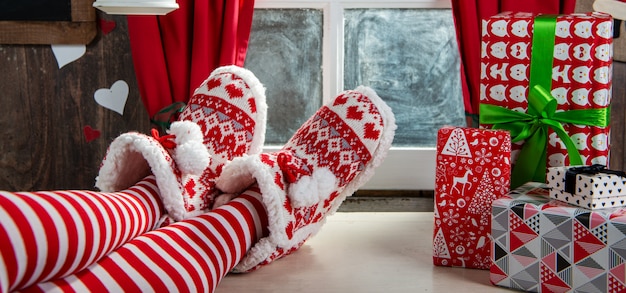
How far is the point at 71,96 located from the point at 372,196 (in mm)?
818

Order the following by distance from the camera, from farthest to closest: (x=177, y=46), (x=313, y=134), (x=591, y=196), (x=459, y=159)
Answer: (x=177, y=46)
(x=313, y=134)
(x=459, y=159)
(x=591, y=196)

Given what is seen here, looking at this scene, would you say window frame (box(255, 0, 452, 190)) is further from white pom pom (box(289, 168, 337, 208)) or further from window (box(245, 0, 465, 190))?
white pom pom (box(289, 168, 337, 208))

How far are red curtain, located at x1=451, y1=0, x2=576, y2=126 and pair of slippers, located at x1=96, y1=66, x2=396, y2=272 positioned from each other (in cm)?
33

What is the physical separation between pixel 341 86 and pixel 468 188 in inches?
26.3

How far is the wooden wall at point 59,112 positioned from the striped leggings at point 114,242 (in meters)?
0.57

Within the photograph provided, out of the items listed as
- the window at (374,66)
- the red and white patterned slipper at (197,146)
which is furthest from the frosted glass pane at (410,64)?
the red and white patterned slipper at (197,146)

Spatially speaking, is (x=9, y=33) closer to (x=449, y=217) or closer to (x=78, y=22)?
(x=78, y=22)

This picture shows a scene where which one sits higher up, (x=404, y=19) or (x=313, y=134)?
(x=404, y=19)

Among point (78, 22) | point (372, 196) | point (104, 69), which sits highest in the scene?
point (78, 22)

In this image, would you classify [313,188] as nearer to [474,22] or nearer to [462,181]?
[462,181]

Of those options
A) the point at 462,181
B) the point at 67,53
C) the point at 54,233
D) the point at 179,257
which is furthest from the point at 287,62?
the point at 54,233

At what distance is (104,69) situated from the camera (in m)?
1.66

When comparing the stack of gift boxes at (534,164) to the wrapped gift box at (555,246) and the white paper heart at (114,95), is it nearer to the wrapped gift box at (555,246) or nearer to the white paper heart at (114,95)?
the wrapped gift box at (555,246)

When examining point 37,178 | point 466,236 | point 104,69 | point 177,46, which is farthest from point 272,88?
point 466,236
